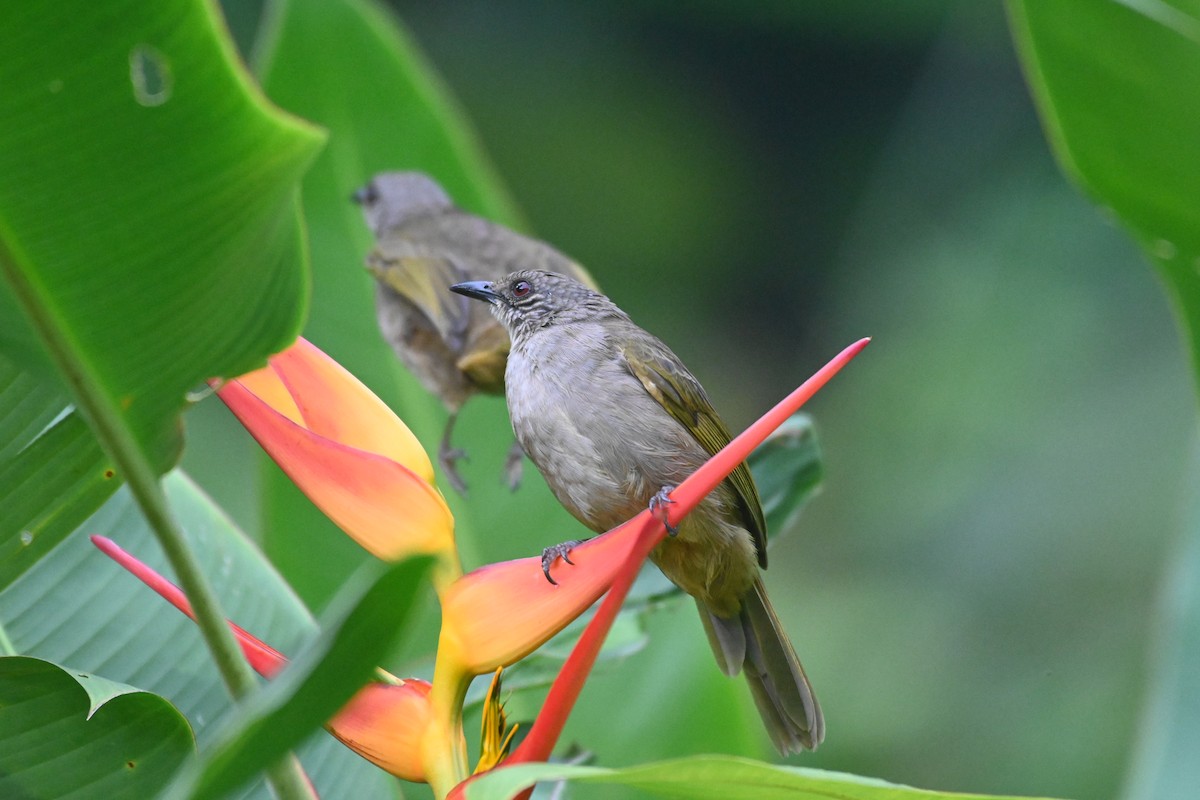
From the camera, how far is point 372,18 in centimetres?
275

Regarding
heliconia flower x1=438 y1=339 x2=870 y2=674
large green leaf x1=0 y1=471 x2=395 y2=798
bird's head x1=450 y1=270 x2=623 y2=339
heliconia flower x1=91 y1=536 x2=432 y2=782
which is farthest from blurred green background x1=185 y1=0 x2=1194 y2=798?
heliconia flower x1=91 y1=536 x2=432 y2=782

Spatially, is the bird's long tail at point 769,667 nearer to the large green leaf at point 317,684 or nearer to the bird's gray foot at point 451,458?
the bird's gray foot at point 451,458

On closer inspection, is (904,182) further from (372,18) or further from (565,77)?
(372,18)

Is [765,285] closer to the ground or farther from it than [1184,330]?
closer to the ground

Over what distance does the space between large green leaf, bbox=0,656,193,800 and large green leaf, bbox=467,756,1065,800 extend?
1.55ft

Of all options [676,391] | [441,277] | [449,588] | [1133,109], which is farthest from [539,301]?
[449,588]

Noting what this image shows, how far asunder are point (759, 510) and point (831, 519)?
18.3ft

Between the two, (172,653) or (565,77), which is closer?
(172,653)

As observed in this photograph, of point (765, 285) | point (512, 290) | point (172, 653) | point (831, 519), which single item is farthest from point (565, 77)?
point (172, 653)

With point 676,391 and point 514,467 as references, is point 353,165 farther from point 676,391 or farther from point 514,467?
point 676,391

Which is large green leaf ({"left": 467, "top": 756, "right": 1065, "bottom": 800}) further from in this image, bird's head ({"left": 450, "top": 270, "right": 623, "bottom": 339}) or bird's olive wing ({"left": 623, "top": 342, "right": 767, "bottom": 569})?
bird's head ({"left": 450, "top": 270, "right": 623, "bottom": 339})

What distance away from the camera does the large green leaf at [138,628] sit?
1714 millimetres

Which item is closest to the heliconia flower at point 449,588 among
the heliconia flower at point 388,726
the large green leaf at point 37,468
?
the heliconia flower at point 388,726

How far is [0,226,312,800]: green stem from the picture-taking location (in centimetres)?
120
